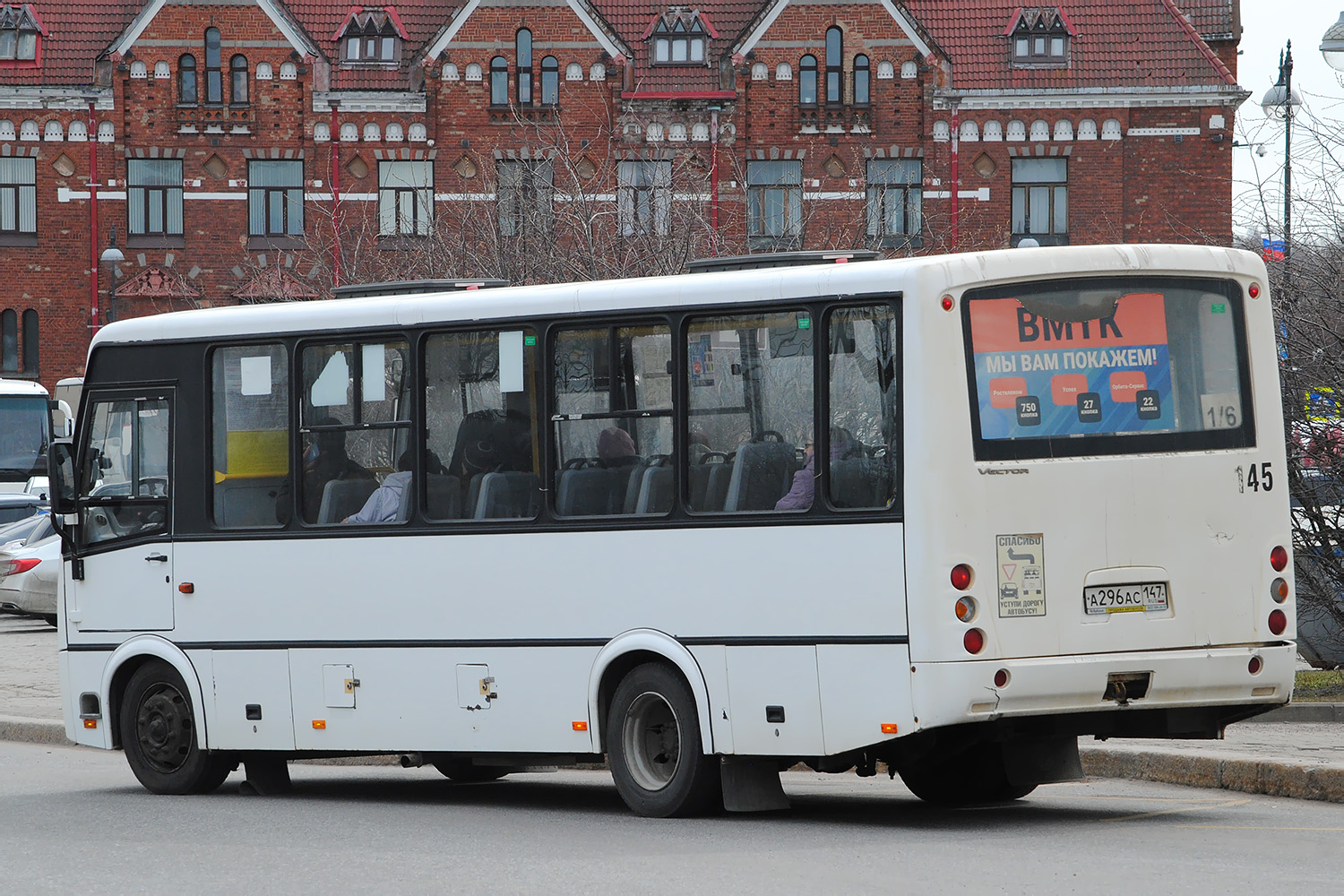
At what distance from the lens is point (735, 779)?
10.6 meters

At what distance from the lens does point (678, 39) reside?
5097cm

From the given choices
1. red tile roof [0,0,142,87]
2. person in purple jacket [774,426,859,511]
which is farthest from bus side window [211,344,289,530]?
red tile roof [0,0,142,87]

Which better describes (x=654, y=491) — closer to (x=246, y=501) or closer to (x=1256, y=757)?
(x=246, y=501)

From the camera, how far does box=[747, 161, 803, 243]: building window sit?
47.9 metres

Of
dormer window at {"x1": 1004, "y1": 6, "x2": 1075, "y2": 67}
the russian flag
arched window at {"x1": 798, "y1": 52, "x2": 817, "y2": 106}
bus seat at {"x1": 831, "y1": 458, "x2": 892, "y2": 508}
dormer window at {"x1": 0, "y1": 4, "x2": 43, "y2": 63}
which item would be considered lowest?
bus seat at {"x1": 831, "y1": 458, "x2": 892, "y2": 508}

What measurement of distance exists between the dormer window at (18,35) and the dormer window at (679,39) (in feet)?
50.5

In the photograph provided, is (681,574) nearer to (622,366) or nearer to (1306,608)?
(622,366)

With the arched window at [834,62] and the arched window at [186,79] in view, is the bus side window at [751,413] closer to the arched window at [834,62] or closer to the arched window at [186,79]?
the arched window at [834,62]

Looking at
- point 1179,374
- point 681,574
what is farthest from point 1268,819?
point 681,574

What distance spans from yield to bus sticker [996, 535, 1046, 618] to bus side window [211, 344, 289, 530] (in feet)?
15.5

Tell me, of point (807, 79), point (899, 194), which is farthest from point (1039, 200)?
point (807, 79)

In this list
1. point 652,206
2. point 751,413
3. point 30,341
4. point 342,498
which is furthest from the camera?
point 30,341

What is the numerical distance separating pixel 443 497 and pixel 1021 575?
357 centimetres

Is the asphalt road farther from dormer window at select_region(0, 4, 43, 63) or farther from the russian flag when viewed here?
dormer window at select_region(0, 4, 43, 63)
